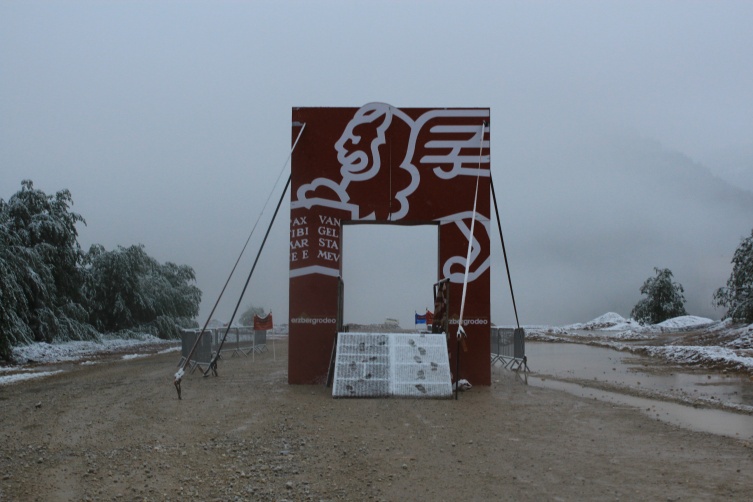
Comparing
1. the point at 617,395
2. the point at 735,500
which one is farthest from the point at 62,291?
the point at 735,500

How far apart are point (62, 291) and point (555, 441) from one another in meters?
30.2

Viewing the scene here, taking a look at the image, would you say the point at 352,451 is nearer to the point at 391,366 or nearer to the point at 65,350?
the point at 391,366

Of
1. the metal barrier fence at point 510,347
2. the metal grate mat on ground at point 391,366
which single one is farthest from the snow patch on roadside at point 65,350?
the metal barrier fence at point 510,347

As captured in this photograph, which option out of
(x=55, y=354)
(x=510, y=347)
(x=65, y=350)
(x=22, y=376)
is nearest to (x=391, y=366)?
(x=510, y=347)

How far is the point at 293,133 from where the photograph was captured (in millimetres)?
15422

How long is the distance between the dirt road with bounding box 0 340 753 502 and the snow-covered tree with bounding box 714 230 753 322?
20.9 meters

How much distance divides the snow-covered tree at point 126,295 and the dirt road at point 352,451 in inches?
1194

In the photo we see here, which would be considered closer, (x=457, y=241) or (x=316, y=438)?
(x=316, y=438)

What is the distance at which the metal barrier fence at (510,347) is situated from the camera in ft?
63.3

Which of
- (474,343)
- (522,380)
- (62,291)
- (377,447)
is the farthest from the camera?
(62,291)

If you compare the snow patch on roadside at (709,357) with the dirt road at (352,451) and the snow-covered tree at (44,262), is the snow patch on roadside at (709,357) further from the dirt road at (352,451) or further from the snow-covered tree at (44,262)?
the snow-covered tree at (44,262)

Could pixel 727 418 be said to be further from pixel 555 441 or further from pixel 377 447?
pixel 377 447

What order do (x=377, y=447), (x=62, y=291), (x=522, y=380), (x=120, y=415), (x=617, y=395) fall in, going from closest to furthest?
(x=377, y=447)
(x=120, y=415)
(x=617, y=395)
(x=522, y=380)
(x=62, y=291)

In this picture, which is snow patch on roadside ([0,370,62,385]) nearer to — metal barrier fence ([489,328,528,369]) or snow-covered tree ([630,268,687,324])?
metal barrier fence ([489,328,528,369])
